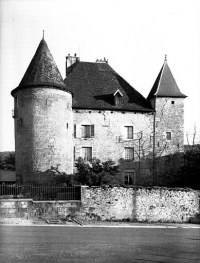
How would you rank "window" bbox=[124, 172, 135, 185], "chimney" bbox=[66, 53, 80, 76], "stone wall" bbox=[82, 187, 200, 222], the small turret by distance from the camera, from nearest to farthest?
"stone wall" bbox=[82, 187, 200, 222]
"window" bbox=[124, 172, 135, 185]
the small turret
"chimney" bbox=[66, 53, 80, 76]

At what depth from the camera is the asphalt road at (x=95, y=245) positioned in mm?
10422

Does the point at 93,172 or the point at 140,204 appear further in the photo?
A: the point at 93,172

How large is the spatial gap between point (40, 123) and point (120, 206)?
33.4 feet

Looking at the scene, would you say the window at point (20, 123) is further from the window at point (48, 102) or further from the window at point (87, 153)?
the window at point (87, 153)

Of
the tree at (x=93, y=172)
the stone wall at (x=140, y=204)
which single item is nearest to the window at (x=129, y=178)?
the tree at (x=93, y=172)

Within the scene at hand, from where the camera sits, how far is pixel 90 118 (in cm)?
3048

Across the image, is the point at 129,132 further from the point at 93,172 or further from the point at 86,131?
the point at 93,172

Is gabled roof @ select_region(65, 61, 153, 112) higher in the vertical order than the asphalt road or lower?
higher

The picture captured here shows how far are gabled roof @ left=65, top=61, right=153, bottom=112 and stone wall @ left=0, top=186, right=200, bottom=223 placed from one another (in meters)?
11.8

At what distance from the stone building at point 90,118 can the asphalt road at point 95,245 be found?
37.4ft

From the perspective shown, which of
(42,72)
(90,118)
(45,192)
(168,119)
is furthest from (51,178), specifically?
(168,119)

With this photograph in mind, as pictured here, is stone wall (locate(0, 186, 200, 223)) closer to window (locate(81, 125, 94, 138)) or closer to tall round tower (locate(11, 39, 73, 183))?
tall round tower (locate(11, 39, 73, 183))

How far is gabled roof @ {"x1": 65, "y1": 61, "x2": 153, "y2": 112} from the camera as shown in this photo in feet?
102

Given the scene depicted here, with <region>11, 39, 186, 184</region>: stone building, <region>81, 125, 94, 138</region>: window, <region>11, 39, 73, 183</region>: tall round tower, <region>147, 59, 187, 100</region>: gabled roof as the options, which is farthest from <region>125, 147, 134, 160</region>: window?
<region>11, 39, 73, 183</region>: tall round tower
